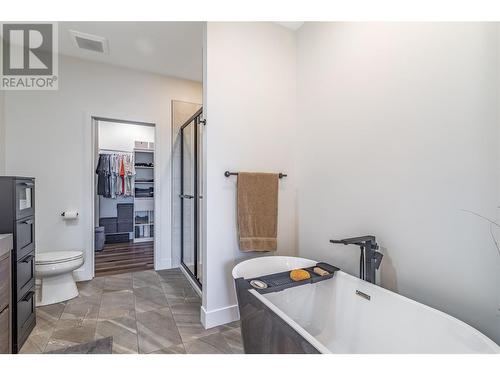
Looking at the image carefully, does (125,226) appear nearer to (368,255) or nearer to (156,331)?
(156,331)

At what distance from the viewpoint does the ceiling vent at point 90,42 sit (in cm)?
246

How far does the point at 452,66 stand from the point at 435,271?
111 centimetres

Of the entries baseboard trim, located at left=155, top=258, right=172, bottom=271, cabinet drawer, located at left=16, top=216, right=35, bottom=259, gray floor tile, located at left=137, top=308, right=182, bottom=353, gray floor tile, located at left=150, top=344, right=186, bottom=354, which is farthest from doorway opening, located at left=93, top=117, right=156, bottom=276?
gray floor tile, located at left=150, top=344, right=186, bottom=354

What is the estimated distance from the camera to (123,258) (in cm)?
385

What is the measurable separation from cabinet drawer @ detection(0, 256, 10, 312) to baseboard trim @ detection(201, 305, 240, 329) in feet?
4.24

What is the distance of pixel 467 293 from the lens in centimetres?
124

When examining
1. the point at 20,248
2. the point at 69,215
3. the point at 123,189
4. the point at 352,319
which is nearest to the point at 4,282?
the point at 20,248

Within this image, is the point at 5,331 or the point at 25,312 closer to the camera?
the point at 5,331

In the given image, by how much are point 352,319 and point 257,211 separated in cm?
105

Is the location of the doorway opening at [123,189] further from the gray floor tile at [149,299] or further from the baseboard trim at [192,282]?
the gray floor tile at [149,299]

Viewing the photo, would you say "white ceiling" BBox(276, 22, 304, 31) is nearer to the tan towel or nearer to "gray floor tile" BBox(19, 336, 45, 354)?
the tan towel

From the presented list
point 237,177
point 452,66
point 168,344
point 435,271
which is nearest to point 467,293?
point 435,271

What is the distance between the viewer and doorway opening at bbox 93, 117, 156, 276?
459 cm

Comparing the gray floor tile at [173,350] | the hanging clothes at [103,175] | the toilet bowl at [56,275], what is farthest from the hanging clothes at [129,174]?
the gray floor tile at [173,350]
